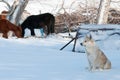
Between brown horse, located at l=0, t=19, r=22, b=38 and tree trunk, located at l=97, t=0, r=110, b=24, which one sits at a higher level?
tree trunk, located at l=97, t=0, r=110, b=24

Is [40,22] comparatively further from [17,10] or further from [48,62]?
[48,62]

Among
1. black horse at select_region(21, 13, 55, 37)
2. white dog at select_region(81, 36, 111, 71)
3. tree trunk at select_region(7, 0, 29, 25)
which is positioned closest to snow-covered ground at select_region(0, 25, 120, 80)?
white dog at select_region(81, 36, 111, 71)


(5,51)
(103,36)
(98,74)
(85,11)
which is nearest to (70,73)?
(98,74)

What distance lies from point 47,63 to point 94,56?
4.61 ft

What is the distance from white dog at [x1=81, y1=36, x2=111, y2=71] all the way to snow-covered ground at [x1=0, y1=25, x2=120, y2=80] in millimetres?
148

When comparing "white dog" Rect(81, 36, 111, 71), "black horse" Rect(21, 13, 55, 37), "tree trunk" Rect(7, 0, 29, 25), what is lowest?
"black horse" Rect(21, 13, 55, 37)

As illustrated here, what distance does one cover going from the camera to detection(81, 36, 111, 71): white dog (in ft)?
28.3

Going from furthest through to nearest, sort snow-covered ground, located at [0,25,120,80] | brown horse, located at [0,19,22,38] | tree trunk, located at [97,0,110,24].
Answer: brown horse, located at [0,19,22,38], tree trunk, located at [97,0,110,24], snow-covered ground, located at [0,25,120,80]

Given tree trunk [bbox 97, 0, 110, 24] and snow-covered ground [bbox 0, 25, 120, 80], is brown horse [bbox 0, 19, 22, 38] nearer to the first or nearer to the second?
tree trunk [bbox 97, 0, 110, 24]

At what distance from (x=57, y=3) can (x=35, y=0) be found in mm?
1687

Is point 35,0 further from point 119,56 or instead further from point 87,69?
point 87,69

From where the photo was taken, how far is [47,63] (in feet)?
31.8

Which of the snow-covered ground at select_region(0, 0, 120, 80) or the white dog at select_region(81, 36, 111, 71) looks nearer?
the snow-covered ground at select_region(0, 0, 120, 80)

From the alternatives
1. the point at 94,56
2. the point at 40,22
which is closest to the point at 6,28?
the point at 40,22
